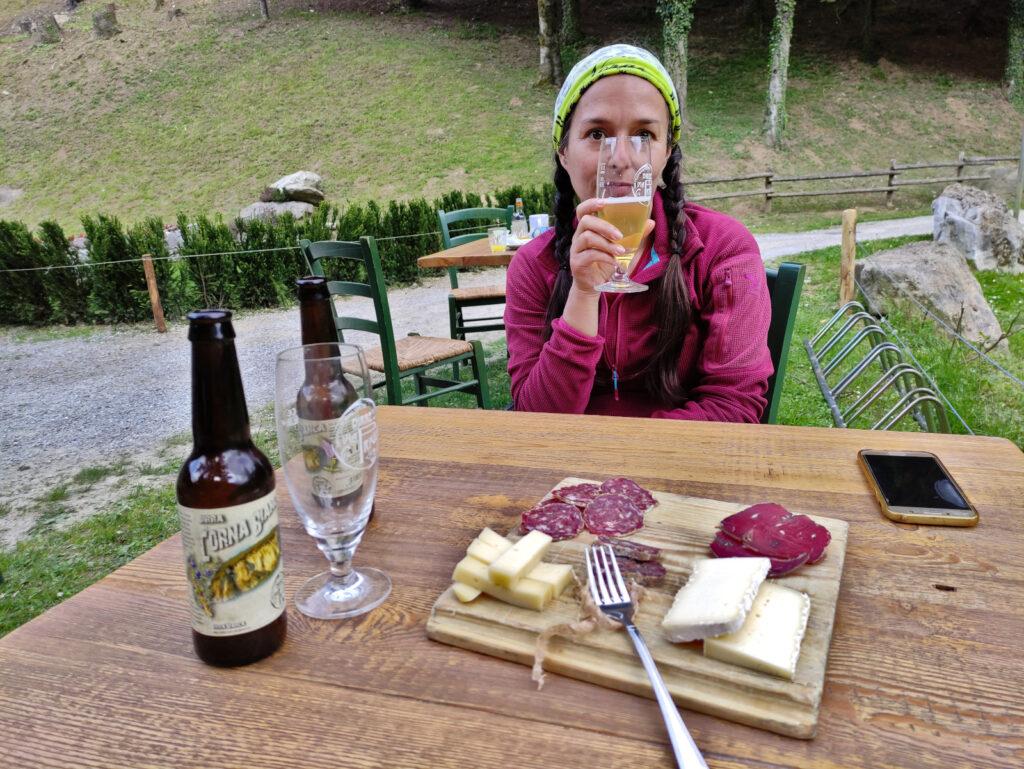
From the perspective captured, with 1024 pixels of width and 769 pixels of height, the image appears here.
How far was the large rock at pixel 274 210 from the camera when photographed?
14664mm

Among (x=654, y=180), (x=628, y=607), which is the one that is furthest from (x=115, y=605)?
(x=654, y=180)

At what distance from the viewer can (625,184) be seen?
5.08 ft

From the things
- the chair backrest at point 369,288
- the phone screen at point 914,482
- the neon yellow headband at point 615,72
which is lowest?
the chair backrest at point 369,288

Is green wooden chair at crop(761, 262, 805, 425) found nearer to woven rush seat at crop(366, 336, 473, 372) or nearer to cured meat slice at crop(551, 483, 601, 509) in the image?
cured meat slice at crop(551, 483, 601, 509)

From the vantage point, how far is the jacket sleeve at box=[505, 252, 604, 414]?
1.69 metres

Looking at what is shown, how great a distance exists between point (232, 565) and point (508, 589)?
311mm

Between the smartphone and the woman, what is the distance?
1.65 feet

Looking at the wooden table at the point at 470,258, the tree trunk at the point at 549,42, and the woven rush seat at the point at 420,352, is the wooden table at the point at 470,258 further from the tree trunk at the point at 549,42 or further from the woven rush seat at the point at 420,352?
the tree trunk at the point at 549,42

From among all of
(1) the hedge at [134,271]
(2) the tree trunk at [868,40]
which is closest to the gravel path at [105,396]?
(1) the hedge at [134,271]

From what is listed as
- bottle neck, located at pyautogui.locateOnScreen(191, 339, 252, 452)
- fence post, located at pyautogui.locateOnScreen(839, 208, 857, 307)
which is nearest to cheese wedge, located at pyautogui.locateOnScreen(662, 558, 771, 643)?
bottle neck, located at pyautogui.locateOnScreen(191, 339, 252, 452)

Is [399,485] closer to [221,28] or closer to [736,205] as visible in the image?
[736,205]

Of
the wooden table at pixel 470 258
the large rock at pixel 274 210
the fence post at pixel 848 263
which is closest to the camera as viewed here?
the wooden table at pixel 470 258

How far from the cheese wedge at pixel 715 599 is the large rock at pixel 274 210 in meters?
14.8

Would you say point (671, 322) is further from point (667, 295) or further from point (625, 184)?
point (625, 184)
